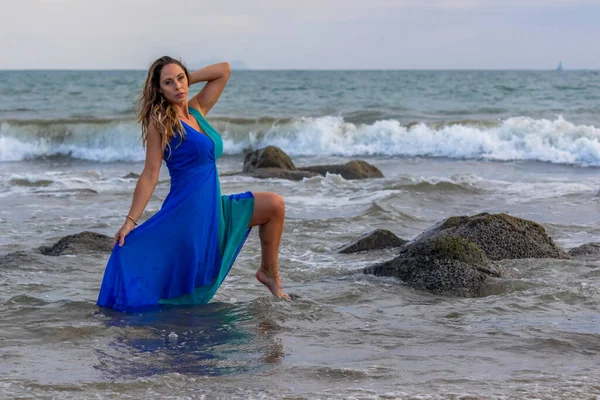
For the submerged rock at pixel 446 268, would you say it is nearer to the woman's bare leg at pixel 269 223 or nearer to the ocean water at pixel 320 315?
the ocean water at pixel 320 315

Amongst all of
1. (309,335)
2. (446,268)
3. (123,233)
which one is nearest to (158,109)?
(123,233)

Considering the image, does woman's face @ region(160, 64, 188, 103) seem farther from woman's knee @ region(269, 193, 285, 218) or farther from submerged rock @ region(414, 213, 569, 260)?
submerged rock @ region(414, 213, 569, 260)

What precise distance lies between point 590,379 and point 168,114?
305cm

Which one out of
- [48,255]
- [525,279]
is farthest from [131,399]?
[48,255]

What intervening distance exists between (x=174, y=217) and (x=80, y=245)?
3.32 m

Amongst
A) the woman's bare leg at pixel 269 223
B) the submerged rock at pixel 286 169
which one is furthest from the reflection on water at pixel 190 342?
the submerged rock at pixel 286 169

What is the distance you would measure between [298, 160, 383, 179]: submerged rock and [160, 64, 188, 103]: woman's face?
10437mm

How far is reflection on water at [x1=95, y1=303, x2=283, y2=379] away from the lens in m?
4.85

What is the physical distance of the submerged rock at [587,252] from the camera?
8.07 m

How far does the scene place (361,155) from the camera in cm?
2450

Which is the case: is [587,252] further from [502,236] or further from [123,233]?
[123,233]

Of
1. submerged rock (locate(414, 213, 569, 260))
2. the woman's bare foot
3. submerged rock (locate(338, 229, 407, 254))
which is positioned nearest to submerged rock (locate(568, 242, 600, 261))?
submerged rock (locate(414, 213, 569, 260))

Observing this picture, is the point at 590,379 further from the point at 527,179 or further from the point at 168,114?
the point at 527,179

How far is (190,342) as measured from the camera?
539 cm
